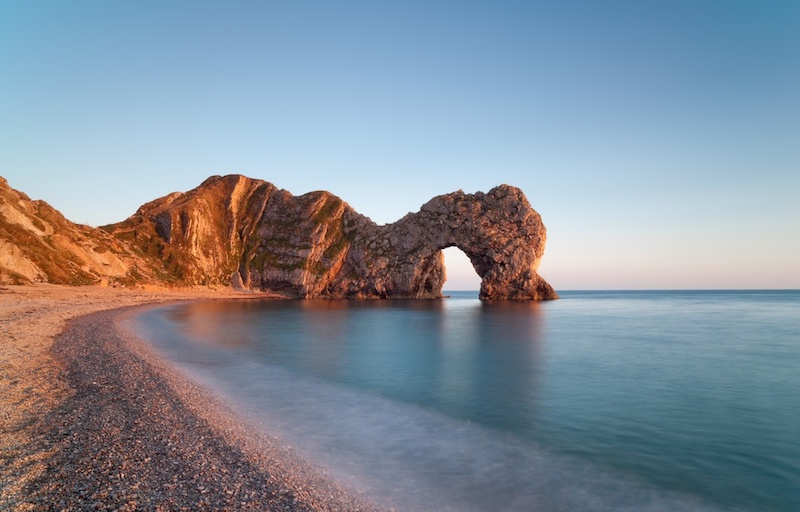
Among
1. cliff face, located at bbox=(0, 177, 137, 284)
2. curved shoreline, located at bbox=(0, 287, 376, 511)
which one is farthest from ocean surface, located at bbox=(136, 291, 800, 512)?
cliff face, located at bbox=(0, 177, 137, 284)

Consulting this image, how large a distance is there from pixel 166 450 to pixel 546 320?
60.5m

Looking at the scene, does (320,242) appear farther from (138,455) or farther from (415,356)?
(138,455)

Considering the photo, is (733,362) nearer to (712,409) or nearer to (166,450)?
(712,409)

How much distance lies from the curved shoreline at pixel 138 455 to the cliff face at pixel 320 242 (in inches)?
3630

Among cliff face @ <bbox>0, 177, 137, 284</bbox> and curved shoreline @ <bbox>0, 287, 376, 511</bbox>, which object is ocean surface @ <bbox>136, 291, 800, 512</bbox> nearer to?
curved shoreline @ <bbox>0, 287, 376, 511</bbox>

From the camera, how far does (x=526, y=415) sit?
18.8 meters

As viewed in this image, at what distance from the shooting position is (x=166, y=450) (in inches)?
442

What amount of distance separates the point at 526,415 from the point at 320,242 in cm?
12016

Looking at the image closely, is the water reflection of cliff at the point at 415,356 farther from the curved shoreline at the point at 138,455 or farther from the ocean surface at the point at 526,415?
the curved shoreline at the point at 138,455

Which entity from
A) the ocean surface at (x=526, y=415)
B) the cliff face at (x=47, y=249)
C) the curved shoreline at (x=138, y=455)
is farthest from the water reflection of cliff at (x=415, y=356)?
the cliff face at (x=47, y=249)

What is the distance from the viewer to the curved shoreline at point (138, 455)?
859 centimetres

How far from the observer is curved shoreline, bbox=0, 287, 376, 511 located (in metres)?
8.59

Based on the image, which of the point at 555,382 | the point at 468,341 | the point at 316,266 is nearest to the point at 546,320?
the point at 468,341

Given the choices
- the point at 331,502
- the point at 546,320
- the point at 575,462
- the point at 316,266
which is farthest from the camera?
the point at 316,266
